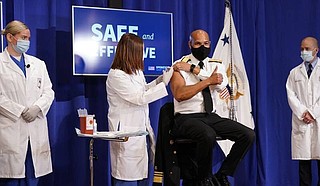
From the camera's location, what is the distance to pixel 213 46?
5.01 m

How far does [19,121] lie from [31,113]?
10 cm

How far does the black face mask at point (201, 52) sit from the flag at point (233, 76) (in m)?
1.29

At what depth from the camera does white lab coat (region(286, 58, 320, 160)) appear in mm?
4293

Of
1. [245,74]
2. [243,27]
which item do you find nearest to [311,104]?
[245,74]

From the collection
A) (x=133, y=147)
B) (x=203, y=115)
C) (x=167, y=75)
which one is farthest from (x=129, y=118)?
(x=203, y=115)

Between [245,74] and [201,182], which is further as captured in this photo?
[245,74]

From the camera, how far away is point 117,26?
167 inches

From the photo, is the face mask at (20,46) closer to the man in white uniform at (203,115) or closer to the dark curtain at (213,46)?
the dark curtain at (213,46)

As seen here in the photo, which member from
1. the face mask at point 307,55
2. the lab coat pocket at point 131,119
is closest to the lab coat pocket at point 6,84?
the lab coat pocket at point 131,119

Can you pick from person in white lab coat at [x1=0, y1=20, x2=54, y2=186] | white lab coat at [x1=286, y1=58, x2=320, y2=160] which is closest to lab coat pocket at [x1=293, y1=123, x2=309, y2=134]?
white lab coat at [x1=286, y1=58, x2=320, y2=160]

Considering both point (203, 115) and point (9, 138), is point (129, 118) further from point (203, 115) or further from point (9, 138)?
point (9, 138)

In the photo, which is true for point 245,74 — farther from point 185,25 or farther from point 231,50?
point 185,25

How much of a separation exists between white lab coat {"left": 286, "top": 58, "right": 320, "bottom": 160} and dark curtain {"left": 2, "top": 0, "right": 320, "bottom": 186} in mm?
854

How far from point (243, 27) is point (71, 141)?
7.49 ft
